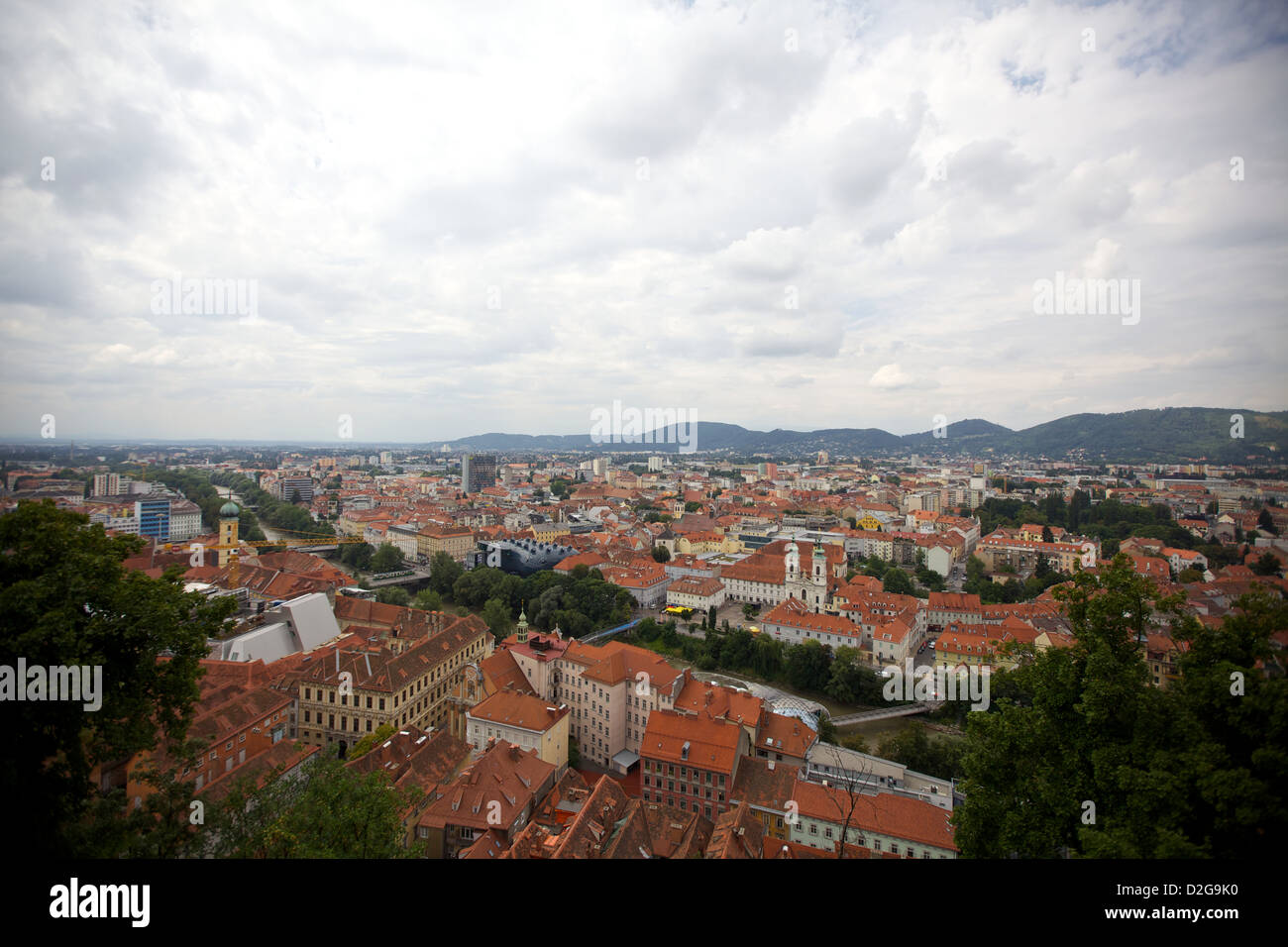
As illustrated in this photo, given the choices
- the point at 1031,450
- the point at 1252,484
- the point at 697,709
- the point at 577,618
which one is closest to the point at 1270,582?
the point at 1252,484

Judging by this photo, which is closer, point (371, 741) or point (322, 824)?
point (322, 824)

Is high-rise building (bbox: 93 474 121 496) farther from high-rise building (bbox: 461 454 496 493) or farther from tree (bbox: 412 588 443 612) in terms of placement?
high-rise building (bbox: 461 454 496 493)

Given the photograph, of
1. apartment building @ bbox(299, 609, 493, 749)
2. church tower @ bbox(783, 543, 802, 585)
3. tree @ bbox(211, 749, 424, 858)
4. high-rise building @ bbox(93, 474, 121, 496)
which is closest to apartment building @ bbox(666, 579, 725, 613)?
church tower @ bbox(783, 543, 802, 585)

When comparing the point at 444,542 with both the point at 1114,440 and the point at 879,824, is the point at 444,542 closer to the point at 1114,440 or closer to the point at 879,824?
the point at 879,824

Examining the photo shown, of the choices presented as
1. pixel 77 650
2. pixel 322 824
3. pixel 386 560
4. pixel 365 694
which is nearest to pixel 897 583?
pixel 365 694
